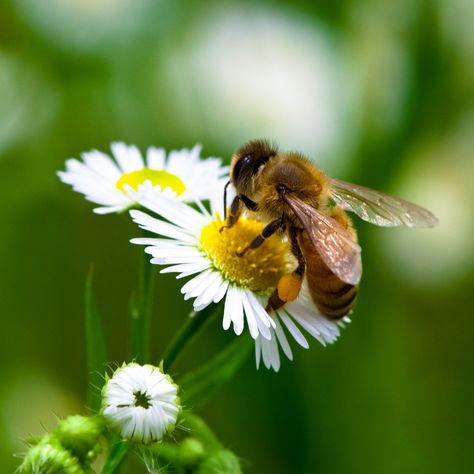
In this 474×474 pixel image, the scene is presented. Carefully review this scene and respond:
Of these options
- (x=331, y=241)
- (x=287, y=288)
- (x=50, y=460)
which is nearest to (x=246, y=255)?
(x=287, y=288)

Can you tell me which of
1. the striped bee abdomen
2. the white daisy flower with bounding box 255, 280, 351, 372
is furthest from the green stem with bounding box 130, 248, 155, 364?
the striped bee abdomen

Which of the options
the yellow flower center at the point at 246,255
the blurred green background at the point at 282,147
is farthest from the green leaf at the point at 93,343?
the blurred green background at the point at 282,147

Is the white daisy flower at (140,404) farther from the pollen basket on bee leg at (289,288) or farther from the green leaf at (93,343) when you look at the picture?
the pollen basket on bee leg at (289,288)

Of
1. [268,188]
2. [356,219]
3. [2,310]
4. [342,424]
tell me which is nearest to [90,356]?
[268,188]

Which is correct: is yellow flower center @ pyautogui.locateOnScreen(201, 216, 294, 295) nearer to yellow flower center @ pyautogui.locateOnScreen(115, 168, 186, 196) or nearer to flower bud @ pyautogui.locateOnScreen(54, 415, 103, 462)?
yellow flower center @ pyautogui.locateOnScreen(115, 168, 186, 196)

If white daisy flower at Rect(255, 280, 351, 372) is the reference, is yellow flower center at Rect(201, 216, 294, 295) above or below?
above

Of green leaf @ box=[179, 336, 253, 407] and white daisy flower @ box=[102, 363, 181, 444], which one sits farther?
green leaf @ box=[179, 336, 253, 407]

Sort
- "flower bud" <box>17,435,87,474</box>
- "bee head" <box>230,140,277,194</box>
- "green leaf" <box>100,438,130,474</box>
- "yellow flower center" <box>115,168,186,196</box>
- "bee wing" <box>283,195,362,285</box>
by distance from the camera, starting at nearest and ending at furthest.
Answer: "flower bud" <box>17,435,87,474</box> < "green leaf" <box>100,438,130,474</box> < "bee wing" <box>283,195,362,285</box> < "bee head" <box>230,140,277,194</box> < "yellow flower center" <box>115,168,186,196</box>
